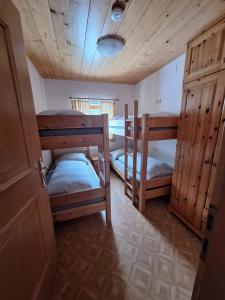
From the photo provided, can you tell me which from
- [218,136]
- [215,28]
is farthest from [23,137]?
[215,28]

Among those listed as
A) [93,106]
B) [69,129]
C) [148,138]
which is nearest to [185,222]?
[148,138]

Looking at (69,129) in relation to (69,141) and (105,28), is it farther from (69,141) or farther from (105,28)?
(105,28)

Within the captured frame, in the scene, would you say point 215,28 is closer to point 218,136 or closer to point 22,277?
point 218,136

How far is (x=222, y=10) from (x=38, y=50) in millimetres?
2286

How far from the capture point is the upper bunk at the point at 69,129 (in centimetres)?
148

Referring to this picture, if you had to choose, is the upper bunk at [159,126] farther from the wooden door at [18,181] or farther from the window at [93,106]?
the window at [93,106]

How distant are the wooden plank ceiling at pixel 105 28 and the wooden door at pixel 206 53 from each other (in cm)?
13

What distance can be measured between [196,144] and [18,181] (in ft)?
6.12

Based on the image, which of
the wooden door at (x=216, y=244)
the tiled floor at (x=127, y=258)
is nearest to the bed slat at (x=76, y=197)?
the tiled floor at (x=127, y=258)

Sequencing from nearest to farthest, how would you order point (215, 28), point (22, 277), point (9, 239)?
point (9, 239) → point (22, 277) → point (215, 28)

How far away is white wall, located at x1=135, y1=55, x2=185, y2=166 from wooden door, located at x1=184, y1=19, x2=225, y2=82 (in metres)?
0.70

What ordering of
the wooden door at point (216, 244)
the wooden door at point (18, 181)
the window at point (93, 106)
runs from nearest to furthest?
the wooden door at point (216, 244) < the wooden door at point (18, 181) < the window at point (93, 106)

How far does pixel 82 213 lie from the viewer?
183 cm

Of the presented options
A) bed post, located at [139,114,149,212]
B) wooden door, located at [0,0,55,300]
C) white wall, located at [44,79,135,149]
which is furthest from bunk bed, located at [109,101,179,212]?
white wall, located at [44,79,135,149]
